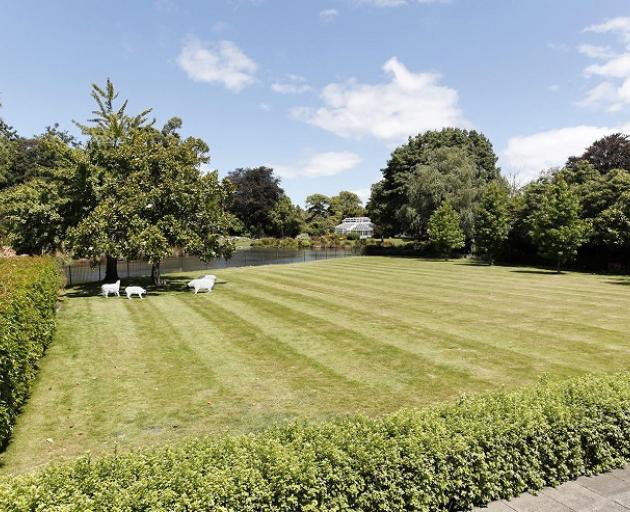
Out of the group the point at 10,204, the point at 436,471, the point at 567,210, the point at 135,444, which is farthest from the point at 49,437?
the point at 567,210

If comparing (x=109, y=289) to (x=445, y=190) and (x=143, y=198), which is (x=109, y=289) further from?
(x=445, y=190)

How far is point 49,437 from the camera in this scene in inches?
287

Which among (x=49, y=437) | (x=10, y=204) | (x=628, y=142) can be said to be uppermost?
(x=628, y=142)

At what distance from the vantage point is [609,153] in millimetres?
58281

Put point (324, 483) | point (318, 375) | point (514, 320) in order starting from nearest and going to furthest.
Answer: point (324, 483)
point (318, 375)
point (514, 320)

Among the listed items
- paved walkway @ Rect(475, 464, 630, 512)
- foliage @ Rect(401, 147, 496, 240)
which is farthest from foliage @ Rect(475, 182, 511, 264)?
paved walkway @ Rect(475, 464, 630, 512)

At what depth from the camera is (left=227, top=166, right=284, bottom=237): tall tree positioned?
10512cm

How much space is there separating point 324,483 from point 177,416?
470cm

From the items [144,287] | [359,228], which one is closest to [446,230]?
[144,287]

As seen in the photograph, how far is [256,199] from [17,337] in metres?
99.0

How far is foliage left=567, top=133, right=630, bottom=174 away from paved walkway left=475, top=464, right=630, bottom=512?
60.9 m

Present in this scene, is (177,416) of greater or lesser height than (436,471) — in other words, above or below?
below

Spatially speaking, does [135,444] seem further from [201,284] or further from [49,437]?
[201,284]

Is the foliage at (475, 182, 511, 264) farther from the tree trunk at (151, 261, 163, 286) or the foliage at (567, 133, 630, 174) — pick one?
the tree trunk at (151, 261, 163, 286)
